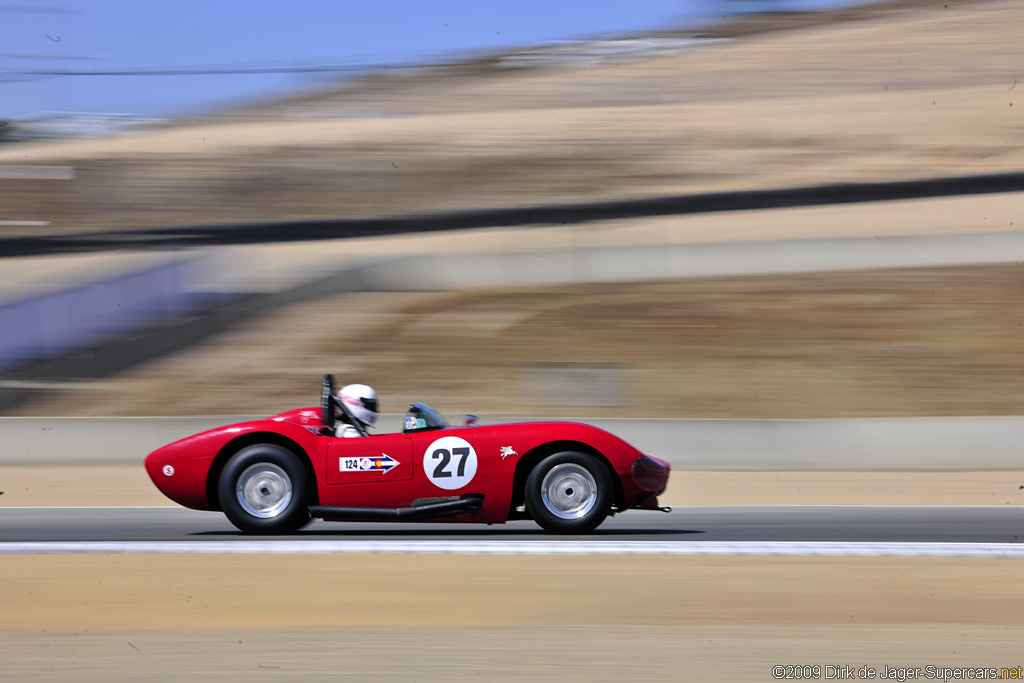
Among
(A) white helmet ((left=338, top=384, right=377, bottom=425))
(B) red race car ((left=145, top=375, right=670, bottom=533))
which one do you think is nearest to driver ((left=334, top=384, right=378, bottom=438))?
(A) white helmet ((left=338, top=384, right=377, bottom=425))

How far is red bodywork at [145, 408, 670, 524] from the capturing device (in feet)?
24.7

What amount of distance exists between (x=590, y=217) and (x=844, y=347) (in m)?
8.89

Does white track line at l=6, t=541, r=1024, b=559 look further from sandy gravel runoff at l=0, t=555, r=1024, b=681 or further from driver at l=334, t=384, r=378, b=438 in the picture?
driver at l=334, t=384, r=378, b=438

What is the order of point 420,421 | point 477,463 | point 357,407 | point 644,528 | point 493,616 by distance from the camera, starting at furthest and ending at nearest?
point 644,528 < point 357,407 < point 420,421 < point 477,463 < point 493,616

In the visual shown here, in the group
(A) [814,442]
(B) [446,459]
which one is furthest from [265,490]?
(A) [814,442]

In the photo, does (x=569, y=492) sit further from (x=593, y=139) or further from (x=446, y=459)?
(x=593, y=139)

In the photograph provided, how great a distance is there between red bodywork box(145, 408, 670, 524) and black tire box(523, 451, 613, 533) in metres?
0.09

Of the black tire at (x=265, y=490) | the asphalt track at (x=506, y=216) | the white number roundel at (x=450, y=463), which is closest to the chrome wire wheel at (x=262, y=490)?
the black tire at (x=265, y=490)

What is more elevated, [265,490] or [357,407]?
[357,407]

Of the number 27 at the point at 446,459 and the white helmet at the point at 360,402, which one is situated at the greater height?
the white helmet at the point at 360,402

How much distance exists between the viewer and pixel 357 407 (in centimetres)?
814

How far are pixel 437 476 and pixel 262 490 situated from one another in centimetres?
126

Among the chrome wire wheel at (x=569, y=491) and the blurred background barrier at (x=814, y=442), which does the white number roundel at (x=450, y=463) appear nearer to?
the chrome wire wheel at (x=569, y=491)

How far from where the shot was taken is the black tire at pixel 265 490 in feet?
25.3
